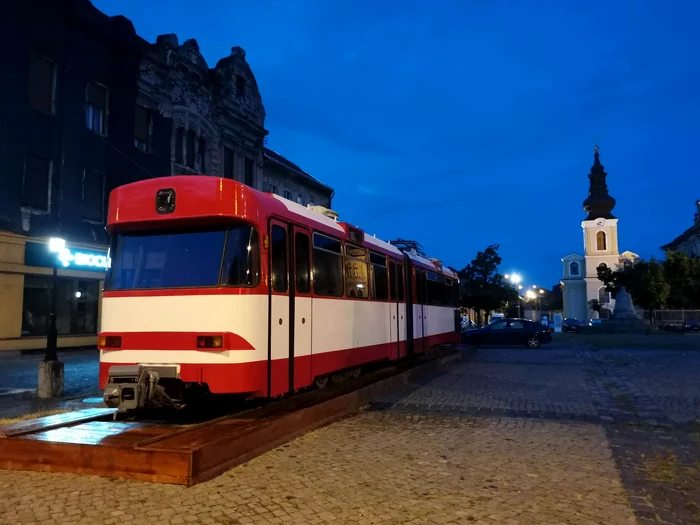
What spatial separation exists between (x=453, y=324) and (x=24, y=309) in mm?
15555

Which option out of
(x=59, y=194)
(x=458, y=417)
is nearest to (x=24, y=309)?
(x=59, y=194)

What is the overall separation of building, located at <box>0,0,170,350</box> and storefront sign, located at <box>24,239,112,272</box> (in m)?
0.04

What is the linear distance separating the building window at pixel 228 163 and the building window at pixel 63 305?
10.3 m

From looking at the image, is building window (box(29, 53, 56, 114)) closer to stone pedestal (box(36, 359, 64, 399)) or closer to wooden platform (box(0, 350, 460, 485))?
stone pedestal (box(36, 359, 64, 399))

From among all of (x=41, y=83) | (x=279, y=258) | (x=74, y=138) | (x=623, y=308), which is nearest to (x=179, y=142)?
(x=74, y=138)

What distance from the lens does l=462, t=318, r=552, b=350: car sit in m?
28.1

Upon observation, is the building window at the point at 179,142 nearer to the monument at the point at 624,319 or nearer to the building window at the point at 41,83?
the building window at the point at 41,83

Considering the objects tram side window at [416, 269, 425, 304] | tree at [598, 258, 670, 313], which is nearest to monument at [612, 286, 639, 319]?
tree at [598, 258, 670, 313]

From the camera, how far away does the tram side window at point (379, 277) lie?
40.5ft

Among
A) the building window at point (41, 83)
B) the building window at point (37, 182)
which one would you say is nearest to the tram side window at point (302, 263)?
the building window at point (37, 182)

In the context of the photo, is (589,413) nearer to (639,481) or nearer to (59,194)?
(639,481)

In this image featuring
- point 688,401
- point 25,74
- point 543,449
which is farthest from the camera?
point 25,74

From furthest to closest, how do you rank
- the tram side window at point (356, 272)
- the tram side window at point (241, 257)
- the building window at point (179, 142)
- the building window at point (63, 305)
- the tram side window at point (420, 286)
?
the building window at point (179, 142) < the building window at point (63, 305) < the tram side window at point (420, 286) < the tram side window at point (356, 272) < the tram side window at point (241, 257)

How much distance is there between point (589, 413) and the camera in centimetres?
984
